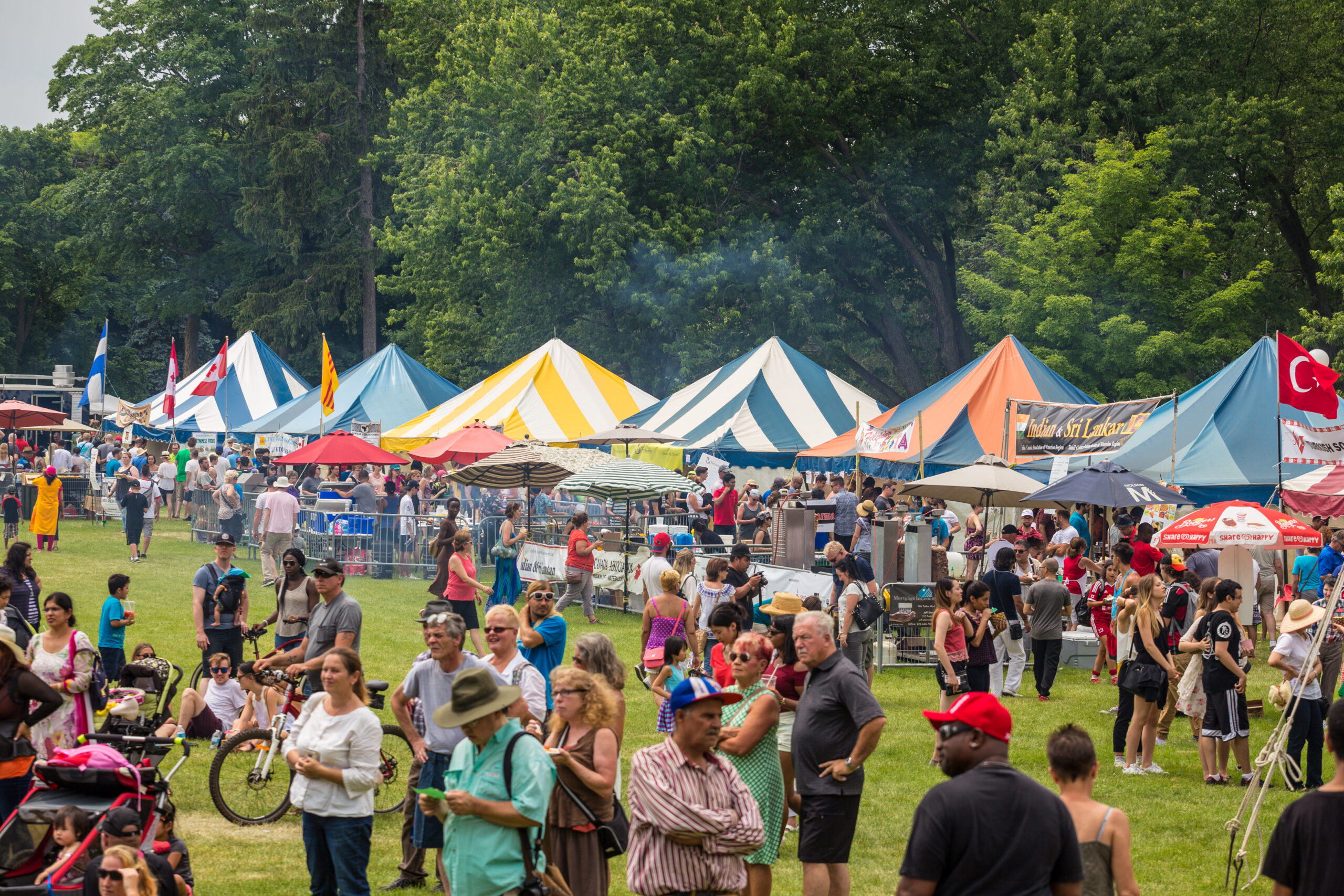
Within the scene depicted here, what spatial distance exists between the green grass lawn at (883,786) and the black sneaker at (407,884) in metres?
0.20

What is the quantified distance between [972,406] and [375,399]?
54.4 feet

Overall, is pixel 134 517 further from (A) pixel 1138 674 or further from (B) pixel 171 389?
(A) pixel 1138 674

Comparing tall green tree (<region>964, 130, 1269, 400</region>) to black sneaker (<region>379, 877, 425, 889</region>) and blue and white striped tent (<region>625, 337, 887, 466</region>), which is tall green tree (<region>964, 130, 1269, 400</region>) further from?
black sneaker (<region>379, 877, 425, 889</region>)

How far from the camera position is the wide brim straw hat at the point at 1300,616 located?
9406 millimetres

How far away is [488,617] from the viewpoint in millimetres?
6727

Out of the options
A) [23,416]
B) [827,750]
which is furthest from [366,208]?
[827,750]

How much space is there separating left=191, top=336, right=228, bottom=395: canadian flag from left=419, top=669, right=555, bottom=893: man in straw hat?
91.4 feet

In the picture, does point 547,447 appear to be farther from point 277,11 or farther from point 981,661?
point 277,11

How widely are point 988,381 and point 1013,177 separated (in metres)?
11.2

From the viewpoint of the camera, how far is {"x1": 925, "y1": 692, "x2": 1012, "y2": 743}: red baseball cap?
4164 millimetres

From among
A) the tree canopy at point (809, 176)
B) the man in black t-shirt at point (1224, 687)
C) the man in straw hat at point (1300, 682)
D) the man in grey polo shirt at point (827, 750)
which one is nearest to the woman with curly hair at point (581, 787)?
the man in grey polo shirt at point (827, 750)

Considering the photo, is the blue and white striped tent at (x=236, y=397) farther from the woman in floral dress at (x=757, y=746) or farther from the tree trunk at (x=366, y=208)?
the woman in floral dress at (x=757, y=746)

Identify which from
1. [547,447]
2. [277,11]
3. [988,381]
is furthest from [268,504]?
[277,11]

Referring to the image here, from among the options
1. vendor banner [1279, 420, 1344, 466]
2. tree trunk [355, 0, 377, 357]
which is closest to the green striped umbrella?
vendor banner [1279, 420, 1344, 466]
